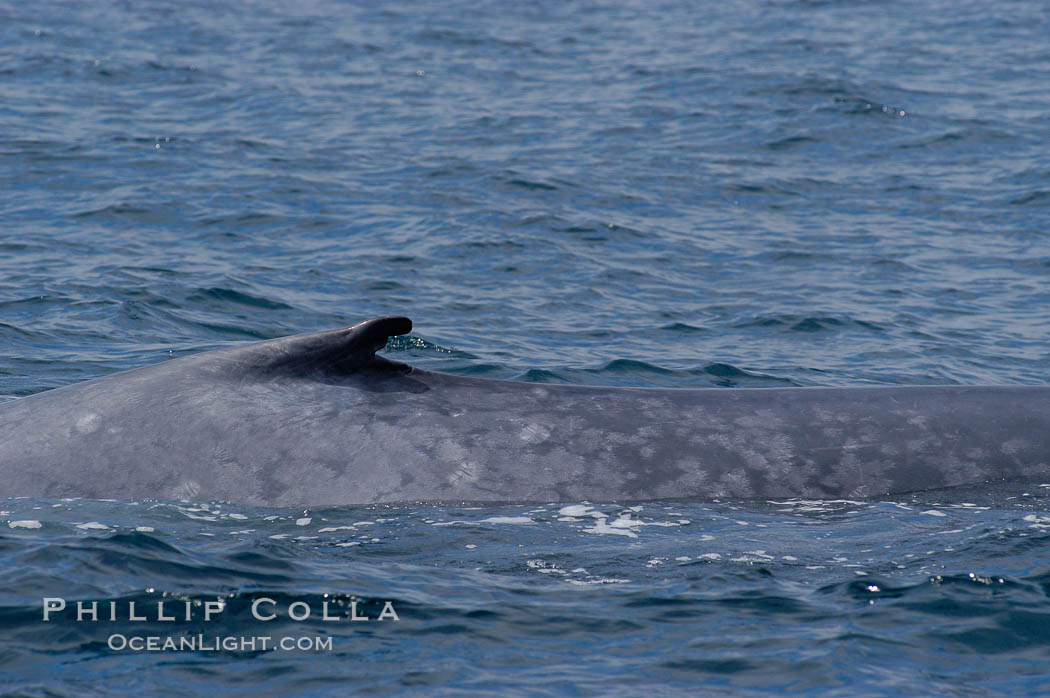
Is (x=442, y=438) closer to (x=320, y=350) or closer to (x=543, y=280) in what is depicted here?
(x=320, y=350)

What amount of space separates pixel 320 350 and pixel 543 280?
910cm

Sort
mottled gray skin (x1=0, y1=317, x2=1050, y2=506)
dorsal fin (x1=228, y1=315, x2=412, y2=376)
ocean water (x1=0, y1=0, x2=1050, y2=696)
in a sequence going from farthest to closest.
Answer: dorsal fin (x1=228, y1=315, x2=412, y2=376), mottled gray skin (x1=0, y1=317, x2=1050, y2=506), ocean water (x1=0, y1=0, x2=1050, y2=696)

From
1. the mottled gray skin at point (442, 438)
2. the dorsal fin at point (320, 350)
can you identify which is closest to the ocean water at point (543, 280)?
the mottled gray skin at point (442, 438)

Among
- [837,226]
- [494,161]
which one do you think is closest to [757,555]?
[837,226]

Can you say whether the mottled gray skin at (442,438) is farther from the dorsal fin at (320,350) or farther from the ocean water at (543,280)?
the ocean water at (543,280)

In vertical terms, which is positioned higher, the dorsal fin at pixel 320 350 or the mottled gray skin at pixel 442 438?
the dorsal fin at pixel 320 350

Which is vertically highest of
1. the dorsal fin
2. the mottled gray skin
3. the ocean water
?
the dorsal fin

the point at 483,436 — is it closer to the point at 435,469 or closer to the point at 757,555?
the point at 435,469

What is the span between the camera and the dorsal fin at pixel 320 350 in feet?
26.3

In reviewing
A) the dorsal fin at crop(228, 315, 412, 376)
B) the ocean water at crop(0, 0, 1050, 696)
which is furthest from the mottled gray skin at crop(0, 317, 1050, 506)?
the ocean water at crop(0, 0, 1050, 696)

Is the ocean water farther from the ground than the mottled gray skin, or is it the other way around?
the mottled gray skin

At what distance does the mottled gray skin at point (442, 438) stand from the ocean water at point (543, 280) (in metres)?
0.17

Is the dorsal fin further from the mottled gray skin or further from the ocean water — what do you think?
the ocean water

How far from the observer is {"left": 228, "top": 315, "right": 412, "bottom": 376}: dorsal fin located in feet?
26.3
